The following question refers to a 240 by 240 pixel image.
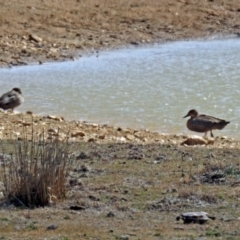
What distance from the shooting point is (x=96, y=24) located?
26.3 m

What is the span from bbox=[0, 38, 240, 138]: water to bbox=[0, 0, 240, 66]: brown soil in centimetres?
86

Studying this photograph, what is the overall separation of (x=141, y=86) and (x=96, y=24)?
7699 mm

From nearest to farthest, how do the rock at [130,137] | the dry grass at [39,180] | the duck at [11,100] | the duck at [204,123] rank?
1. the dry grass at [39,180]
2. the rock at [130,137]
3. the duck at [204,123]
4. the duck at [11,100]

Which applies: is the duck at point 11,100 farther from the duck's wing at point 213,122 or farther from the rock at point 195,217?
the rock at point 195,217

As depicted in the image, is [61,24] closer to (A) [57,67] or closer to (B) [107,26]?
(B) [107,26]

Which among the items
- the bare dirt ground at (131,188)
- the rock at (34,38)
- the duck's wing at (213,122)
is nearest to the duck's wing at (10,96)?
the bare dirt ground at (131,188)

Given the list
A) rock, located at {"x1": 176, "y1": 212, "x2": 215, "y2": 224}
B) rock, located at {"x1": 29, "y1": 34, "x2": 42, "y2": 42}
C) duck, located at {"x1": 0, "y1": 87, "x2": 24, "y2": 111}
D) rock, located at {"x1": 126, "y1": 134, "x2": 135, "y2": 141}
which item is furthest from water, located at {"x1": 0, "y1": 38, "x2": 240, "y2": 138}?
rock, located at {"x1": 176, "y1": 212, "x2": 215, "y2": 224}

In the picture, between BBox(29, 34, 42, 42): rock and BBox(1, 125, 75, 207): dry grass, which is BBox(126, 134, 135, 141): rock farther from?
BBox(29, 34, 42, 42): rock

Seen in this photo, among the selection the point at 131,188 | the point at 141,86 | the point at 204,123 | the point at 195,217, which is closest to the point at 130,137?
the point at 204,123

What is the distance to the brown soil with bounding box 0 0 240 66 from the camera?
23.7m

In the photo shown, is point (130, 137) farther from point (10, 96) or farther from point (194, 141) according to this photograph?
point (10, 96)

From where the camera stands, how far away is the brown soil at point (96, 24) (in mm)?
23719

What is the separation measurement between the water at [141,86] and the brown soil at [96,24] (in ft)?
2.82

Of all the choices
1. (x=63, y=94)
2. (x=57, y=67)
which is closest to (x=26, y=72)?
(x=57, y=67)
